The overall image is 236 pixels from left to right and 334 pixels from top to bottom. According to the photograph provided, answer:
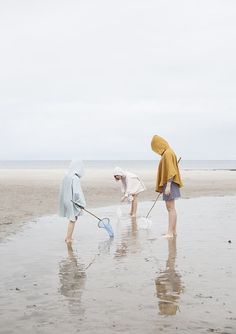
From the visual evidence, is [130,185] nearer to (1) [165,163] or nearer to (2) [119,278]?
(1) [165,163]

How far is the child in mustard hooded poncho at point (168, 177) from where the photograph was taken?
34.2ft

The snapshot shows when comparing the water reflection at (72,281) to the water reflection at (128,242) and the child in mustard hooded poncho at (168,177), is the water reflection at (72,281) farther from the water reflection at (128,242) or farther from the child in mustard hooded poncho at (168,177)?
the child in mustard hooded poncho at (168,177)

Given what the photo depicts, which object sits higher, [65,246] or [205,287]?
[205,287]

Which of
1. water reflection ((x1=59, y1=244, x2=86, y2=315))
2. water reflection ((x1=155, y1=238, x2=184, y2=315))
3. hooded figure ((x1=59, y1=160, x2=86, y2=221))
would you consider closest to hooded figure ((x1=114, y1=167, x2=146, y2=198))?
hooded figure ((x1=59, y1=160, x2=86, y2=221))

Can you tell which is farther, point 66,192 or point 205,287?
point 66,192

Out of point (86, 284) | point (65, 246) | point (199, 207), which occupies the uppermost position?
point (86, 284)

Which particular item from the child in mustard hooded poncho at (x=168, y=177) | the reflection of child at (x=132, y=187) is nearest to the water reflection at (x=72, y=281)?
the child in mustard hooded poncho at (x=168, y=177)

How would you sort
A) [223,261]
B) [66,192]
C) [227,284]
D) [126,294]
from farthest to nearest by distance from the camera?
[66,192] → [223,261] → [227,284] → [126,294]

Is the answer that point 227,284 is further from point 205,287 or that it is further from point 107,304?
point 107,304

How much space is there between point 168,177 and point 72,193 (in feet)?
6.50

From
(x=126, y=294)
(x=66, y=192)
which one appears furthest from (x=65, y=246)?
(x=126, y=294)

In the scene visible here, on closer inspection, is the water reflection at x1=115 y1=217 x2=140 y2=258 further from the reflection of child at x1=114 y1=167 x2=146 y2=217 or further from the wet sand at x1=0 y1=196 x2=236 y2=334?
the reflection of child at x1=114 y1=167 x2=146 y2=217

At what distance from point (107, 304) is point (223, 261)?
2835 millimetres

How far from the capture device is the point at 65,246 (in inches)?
369
